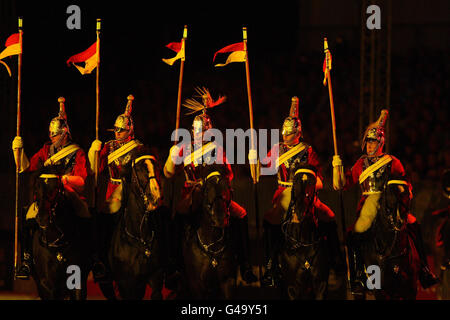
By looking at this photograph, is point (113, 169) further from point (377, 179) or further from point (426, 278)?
point (426, 278)

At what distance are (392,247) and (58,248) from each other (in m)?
3.20

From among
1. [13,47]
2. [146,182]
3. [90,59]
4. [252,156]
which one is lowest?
[146,182]

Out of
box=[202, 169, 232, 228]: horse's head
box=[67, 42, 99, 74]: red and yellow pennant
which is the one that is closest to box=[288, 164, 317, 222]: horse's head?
box=[202, 169, 232, 228]: horse's head

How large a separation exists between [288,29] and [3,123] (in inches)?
297

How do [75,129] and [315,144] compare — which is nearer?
[315,144]

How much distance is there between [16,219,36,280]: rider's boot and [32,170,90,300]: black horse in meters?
0.08

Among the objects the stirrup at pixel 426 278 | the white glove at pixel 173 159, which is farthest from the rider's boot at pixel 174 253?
the stirrup at pixel 426 278

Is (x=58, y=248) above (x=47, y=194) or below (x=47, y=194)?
below

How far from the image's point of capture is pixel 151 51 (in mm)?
17766

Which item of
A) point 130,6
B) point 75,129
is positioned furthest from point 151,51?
point 75,129

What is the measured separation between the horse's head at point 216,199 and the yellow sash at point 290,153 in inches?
27.6

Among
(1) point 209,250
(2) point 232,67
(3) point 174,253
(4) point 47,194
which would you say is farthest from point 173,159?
(2) point 232,67

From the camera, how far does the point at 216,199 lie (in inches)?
342
